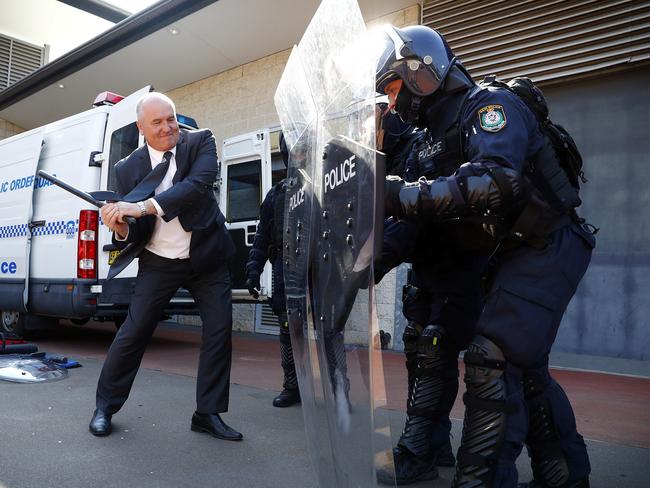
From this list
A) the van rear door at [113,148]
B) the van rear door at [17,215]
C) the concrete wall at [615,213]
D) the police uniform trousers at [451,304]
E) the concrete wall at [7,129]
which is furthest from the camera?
the concrete wall at [7,129]

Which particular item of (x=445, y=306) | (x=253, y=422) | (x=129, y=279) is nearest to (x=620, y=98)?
(x=445, y=306)

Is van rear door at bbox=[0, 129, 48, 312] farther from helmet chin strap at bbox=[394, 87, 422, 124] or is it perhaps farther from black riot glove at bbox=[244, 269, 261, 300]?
helmet chin strap at bbox=[394, 87, 422, 124]

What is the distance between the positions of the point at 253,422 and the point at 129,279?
10.1 feet

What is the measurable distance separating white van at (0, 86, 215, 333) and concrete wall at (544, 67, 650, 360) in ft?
13.5

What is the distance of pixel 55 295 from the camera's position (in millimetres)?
5871

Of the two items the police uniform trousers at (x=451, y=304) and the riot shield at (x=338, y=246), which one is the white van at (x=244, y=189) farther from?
the riot shield at (x=338, y=246)

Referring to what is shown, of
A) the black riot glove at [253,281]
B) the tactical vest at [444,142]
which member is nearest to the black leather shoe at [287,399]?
the black riot glove at [253,281]

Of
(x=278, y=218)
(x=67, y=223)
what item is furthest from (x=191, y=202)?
(x=67, y=223)

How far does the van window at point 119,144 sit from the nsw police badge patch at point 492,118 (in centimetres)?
466

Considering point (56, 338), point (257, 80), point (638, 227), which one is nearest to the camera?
point (638, 227)

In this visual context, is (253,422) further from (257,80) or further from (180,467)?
(257,80)

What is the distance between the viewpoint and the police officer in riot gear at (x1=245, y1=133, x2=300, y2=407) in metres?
3.66

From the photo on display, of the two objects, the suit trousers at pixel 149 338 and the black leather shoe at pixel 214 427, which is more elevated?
the suit trousers at pixel 149 338

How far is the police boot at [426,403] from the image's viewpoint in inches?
90.6
